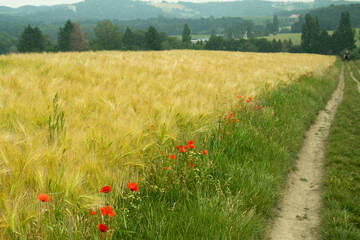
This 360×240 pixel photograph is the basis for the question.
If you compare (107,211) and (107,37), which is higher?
(107,37)

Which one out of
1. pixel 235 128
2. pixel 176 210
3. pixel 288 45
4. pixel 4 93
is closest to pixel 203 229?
pixel 176 210

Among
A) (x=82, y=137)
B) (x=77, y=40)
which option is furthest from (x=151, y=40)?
(x=82, y=137)

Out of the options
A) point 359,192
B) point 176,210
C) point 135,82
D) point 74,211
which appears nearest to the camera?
point 74,211

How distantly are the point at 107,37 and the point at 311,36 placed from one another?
205 ft

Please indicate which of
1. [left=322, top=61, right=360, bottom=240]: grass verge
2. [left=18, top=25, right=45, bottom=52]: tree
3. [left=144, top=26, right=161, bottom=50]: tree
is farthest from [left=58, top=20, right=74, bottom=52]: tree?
[left=322, top=61, right=360, bottom=240]: grass verge

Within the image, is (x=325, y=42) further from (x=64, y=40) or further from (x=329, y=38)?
(x=64, y=40)

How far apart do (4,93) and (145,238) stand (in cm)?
278

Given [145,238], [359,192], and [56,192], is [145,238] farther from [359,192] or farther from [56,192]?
[359,192]

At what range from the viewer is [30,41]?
61.7 m

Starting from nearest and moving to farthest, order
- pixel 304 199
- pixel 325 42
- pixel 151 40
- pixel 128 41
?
pixel 304 199, pixel 151 40, pixel 325 42, pixel 128 41

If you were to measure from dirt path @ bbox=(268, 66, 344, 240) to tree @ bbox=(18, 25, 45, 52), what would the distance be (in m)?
68.1

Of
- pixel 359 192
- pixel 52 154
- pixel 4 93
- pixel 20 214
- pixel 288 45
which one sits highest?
pixel 288 45

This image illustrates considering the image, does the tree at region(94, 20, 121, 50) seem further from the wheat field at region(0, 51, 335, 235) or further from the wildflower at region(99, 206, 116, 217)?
the wildflower at region(99, 206, 116, 217)

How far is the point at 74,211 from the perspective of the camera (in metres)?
1.91
